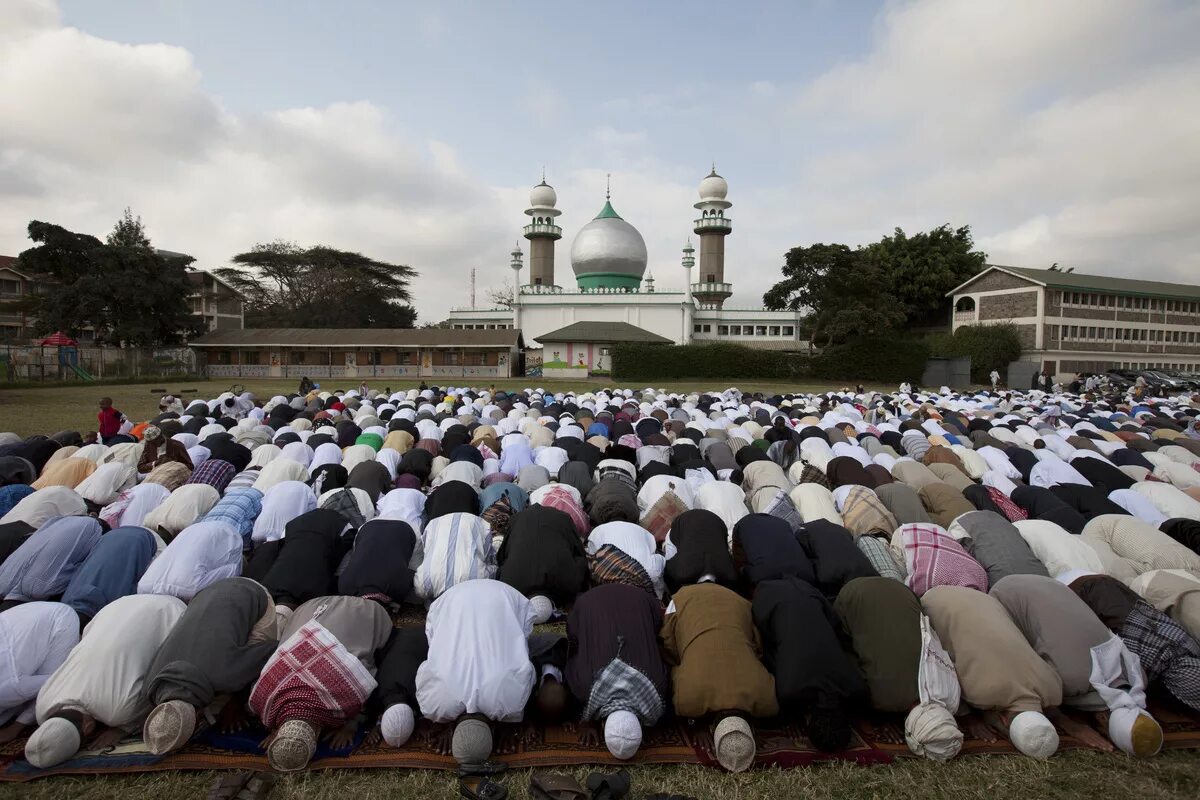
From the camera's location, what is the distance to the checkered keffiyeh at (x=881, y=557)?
5.02m

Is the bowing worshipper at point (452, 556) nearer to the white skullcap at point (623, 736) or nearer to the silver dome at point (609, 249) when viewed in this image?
the white skullcap at point (623, 736)

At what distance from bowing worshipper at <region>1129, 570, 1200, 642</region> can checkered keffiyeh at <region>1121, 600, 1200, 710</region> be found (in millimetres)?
167

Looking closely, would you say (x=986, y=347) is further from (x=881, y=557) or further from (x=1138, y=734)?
(x=1138, y=734)

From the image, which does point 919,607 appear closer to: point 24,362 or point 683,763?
point 683,763

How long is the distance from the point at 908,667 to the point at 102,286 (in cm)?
3629

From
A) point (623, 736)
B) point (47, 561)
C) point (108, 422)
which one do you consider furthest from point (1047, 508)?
point (108, 422)

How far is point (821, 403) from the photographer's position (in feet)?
53.0

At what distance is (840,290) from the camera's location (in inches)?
1315

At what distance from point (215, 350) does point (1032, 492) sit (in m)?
36.8

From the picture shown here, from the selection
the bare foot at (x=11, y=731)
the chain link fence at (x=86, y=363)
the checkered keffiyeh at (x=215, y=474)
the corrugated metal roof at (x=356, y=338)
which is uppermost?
the corrugated metal roof at (x=356, y=338)

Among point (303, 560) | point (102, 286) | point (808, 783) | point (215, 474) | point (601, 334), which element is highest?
point (102, 286)

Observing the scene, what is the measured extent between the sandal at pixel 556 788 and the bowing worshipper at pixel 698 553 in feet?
7.14

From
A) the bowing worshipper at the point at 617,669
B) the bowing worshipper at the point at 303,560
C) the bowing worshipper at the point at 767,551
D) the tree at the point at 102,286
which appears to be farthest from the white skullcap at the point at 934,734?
the tree at the point at 102,286

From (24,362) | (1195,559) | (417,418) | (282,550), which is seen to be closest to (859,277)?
(417,418)
